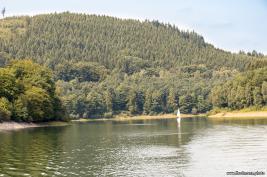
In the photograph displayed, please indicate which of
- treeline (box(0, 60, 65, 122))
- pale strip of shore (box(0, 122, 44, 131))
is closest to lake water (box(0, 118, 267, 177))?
pale strip of shore (box(0, 122, 44, 131))

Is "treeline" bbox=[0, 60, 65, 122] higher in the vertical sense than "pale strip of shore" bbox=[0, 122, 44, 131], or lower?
higher

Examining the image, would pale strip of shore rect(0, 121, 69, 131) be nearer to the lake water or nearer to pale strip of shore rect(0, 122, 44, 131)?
pale strip of shore rect(0, 122, 44, 131)

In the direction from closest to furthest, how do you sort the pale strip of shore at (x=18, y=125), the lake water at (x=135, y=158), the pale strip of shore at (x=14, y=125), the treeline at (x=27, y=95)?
the lake water at (x=135, y=158) < the pale strip of shore at (x=14, y=125) < the pale strip of shore at (x=18, y=125) < the treeline at (x=27, y=95)

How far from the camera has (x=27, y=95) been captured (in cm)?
15888

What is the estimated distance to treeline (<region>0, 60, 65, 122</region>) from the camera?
5915 inches

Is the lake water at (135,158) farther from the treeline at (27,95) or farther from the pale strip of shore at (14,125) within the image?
the treeline at (27,95)

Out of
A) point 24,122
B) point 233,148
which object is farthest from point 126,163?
point 24,122

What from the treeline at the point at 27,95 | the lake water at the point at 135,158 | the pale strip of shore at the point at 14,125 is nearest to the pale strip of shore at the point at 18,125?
the pale strip of shore at the point at 14,125

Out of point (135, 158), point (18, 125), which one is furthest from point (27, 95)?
point (135, 158)

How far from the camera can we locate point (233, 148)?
7200cm

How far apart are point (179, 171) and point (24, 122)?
10971 centimetres

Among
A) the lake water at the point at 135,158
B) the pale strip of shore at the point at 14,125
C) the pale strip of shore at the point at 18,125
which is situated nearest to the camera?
the lake water at the point at 135,158

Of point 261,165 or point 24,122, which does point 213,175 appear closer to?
point 261,165

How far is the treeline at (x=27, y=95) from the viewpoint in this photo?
150 m
